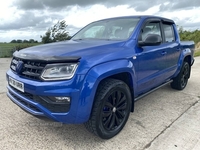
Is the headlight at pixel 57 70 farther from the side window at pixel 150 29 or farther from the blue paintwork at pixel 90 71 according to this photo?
the side window at pixel 150 29

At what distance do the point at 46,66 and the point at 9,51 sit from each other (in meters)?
17.0

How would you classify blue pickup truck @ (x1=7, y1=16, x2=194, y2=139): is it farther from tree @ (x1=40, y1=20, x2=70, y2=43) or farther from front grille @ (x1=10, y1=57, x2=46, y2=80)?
tree @ (x1=40, y1=20, x2=70, y2=43)

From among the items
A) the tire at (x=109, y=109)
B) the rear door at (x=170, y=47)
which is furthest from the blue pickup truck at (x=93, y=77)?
the rear door at (x=170, y=47)

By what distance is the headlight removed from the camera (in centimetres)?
210

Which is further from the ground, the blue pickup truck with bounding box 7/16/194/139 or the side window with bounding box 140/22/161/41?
the side window with bounding box 140/22/161/41

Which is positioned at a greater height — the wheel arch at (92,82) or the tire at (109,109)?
the wheel arch at (92,82)

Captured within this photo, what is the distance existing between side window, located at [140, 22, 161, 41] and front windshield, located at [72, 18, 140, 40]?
0.20m

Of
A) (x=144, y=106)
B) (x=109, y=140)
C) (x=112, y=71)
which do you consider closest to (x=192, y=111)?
(x=144, y=106)

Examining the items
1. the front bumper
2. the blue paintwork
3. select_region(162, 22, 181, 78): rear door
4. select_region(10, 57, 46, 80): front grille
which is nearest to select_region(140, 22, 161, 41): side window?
the blue paintwork

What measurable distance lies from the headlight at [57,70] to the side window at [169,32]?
2.64m

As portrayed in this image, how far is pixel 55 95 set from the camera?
2.07m

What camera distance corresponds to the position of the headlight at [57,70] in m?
2.10

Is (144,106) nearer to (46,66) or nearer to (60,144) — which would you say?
(60,144)

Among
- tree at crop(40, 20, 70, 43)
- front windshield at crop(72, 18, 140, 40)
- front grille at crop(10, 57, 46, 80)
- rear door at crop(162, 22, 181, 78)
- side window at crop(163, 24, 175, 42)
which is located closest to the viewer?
front grille at crop(10, 57, 46, 80)
